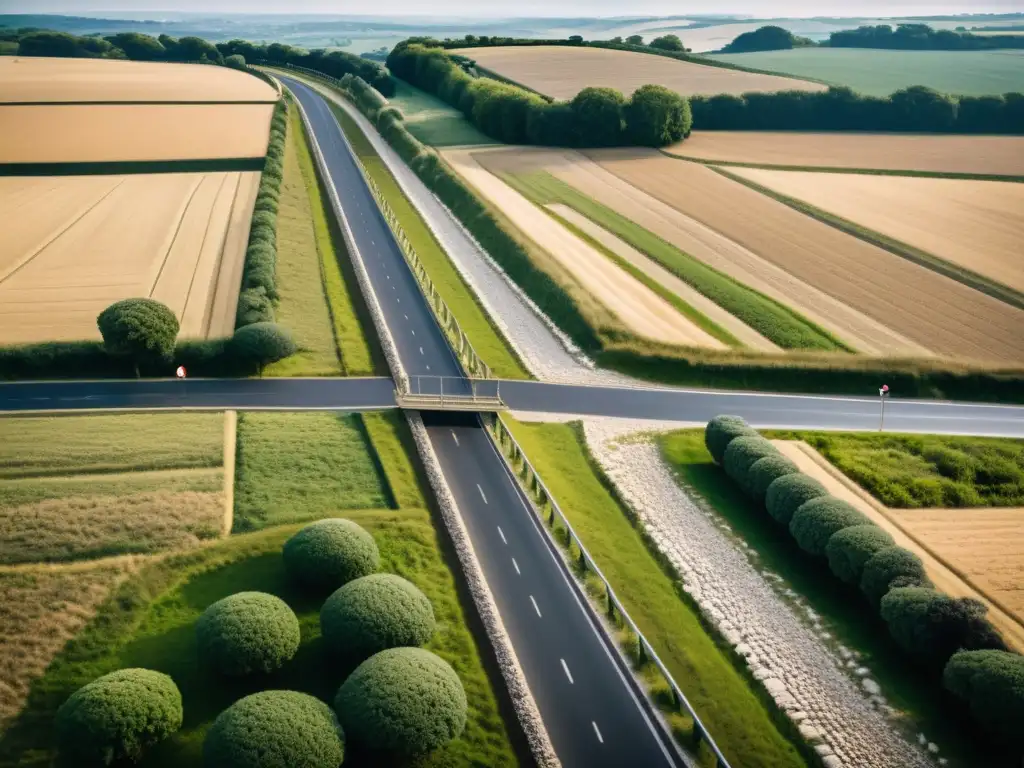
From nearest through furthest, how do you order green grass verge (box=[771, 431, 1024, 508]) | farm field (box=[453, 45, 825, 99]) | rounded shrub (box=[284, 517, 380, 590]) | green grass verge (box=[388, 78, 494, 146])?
rounded shrub (box=[284, 517, 380, 590])
green grass verge (box=[771, 431, 1024, 508])
green grass verge (box=[388, 78, 494, 146])
farm field (box=[453, 45, 825, 99])

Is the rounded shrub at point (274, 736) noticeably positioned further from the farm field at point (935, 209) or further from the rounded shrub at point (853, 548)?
the farm field at point (935, 209)

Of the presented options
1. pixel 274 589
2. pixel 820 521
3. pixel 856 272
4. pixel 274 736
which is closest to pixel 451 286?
pixel 856 272

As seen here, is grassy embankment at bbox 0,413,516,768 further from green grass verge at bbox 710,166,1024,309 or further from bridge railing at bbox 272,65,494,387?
green grass verge at bbox 710,166,1024,309

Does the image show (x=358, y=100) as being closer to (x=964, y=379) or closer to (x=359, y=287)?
(x=359, y=287)

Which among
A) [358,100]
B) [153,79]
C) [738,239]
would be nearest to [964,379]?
[738,239]

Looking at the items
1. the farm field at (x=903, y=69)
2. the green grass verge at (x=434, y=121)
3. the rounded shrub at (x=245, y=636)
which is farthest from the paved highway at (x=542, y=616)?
the farm field at (x=903, y=69)

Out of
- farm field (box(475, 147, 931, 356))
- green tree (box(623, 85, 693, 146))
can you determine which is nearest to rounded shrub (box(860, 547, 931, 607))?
farm field (box(475, 147, 931, 356))

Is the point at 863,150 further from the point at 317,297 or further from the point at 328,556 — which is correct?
the point at 328,556

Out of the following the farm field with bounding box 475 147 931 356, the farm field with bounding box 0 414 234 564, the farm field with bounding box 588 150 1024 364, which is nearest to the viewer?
the farm field with bounding box 0 414 234 564
